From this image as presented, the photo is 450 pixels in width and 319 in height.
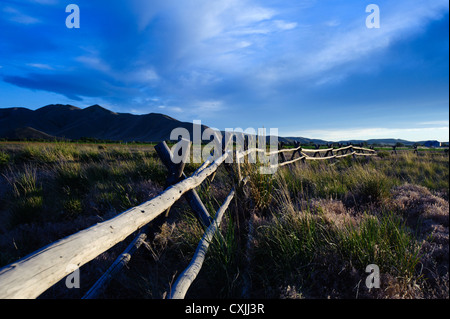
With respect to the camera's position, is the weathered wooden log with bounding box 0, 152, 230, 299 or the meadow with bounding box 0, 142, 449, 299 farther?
the meadow with bounding box 0, 142, 449, 299

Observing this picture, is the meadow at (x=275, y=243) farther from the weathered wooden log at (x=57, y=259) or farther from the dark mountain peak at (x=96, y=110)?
the dark mountain peak at (x=96, y=110)

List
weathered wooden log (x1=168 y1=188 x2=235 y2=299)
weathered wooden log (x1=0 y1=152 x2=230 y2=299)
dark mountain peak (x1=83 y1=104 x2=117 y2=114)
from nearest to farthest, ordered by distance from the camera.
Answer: weathered wooden log (x1=0 y1=152 x2=230 y2=299) → weathered wooden log (x1=168 y1=188 x2=235 y2=299) → dark mountain peak (x1=83 y1=104 x2=117 y2=114)

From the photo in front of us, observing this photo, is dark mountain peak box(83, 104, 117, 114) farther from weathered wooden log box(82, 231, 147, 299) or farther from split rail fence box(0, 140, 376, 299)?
split rail fence box(0, 140, 376, 299)

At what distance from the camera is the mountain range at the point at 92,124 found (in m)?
141

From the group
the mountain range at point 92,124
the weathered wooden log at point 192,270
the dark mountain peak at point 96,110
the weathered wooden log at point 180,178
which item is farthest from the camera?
the dark mountain peak at point 96,110

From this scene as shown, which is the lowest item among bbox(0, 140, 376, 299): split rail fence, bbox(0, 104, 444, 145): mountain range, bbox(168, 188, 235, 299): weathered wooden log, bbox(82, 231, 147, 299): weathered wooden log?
bbox(82, 231, 147, 299): weathered wooden log

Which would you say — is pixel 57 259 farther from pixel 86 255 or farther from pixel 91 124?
pixel 91 124

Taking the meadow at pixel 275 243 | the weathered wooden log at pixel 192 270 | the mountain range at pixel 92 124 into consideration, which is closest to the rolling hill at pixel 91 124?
the mountain range at pixel 92 124

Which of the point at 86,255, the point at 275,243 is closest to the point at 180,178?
the point at 275,243

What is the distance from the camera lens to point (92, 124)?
15938 cm

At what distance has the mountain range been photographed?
5561 inches

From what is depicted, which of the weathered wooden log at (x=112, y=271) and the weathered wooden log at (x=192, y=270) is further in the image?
the weathered wooden log at (x=112, y=271)

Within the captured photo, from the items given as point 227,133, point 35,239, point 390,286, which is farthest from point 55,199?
point 390,286

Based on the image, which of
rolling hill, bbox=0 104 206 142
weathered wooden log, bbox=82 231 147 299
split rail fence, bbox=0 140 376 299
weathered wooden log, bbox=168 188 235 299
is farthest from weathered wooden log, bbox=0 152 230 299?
rolling hill, bbox=0 104 206 142
